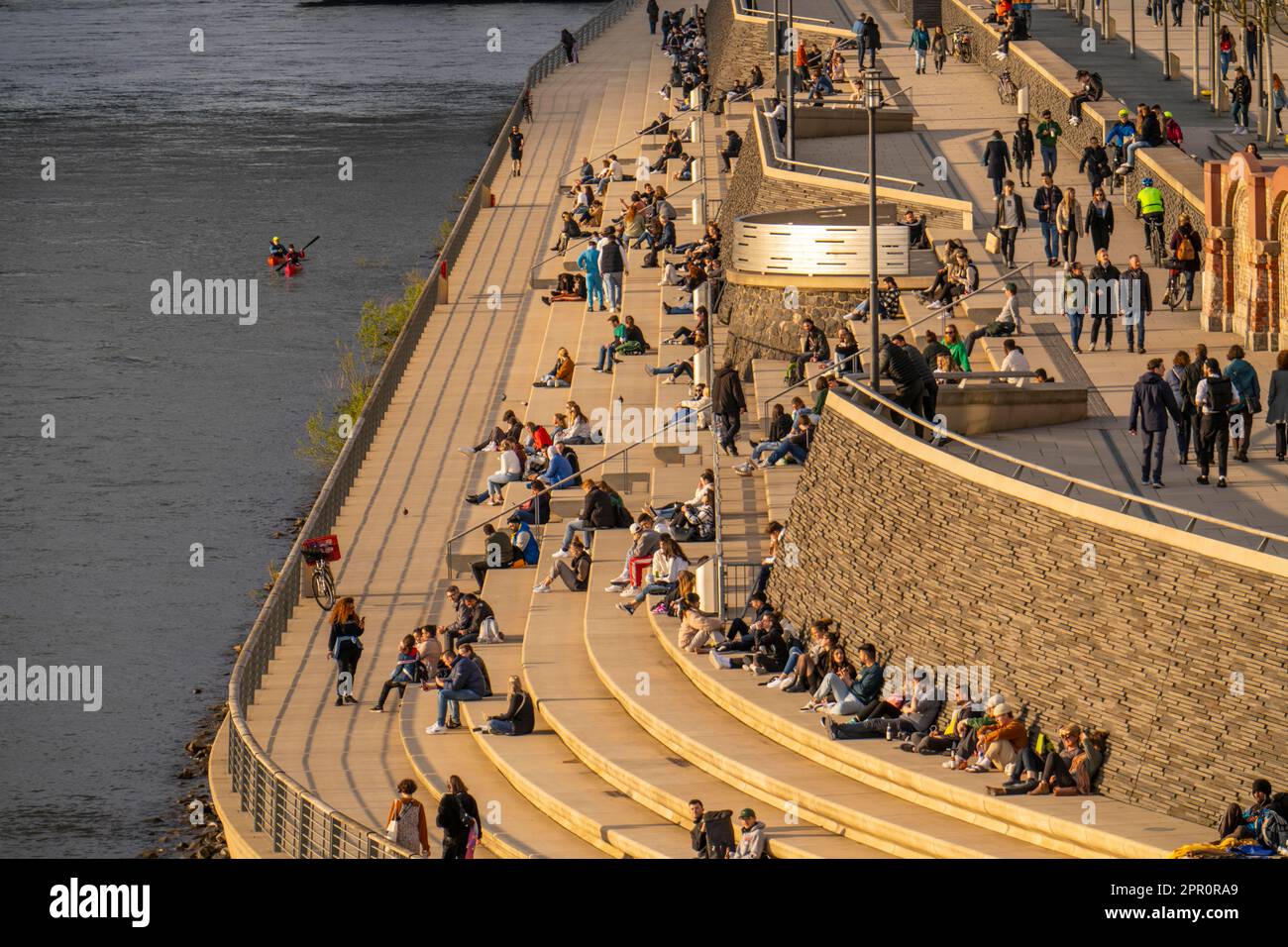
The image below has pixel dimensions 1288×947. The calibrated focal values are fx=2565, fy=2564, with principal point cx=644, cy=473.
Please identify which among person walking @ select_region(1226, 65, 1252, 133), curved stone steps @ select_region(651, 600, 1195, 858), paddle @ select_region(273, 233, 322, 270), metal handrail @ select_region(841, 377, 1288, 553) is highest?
person walking @ select_region(1226, 65, 1252, 133)

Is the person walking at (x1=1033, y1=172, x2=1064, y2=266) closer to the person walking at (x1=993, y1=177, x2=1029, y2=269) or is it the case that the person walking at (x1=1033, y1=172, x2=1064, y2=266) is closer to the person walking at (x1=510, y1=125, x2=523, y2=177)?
the person walking at (x1=993, y1=177, x2=1029, y2=269)

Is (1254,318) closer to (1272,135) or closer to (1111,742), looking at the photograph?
(1111,742)

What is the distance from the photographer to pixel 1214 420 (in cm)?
2364

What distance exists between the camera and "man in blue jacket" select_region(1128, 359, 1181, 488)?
923 inches

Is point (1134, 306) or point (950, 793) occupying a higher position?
point (1134, 306)

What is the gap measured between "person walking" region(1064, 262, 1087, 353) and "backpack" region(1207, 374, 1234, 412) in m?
5.51

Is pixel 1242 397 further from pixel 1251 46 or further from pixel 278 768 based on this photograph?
pixel 1251 46

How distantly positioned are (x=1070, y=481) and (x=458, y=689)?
22.9 feet

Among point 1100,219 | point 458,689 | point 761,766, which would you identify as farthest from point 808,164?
point 761,766

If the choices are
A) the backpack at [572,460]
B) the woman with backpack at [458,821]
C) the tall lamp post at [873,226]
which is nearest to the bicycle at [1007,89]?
the backpack at [572,460]

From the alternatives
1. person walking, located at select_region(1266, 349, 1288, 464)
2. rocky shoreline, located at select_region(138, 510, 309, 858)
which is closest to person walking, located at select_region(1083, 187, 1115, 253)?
person walking, located at select_region(1266, 349, 1288, 464)

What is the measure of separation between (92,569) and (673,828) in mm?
19525

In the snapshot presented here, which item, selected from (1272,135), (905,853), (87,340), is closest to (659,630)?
(905,853)

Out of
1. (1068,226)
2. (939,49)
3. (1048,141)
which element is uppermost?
(939,49)
